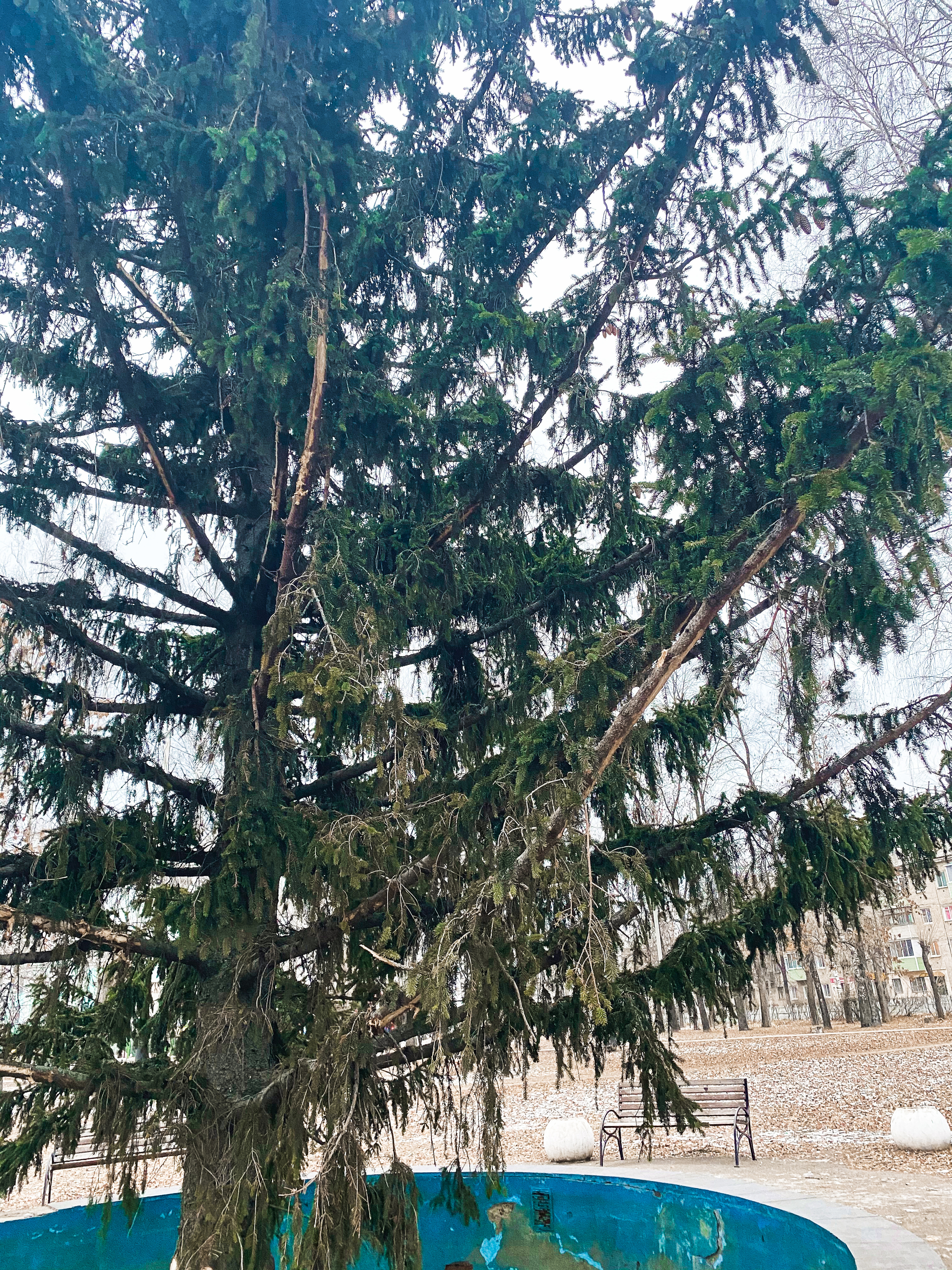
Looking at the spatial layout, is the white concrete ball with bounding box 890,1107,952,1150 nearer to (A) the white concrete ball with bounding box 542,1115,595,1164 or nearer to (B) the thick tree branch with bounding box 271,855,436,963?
(A) the white concrete ball with bounding box 542,1115,595,1164

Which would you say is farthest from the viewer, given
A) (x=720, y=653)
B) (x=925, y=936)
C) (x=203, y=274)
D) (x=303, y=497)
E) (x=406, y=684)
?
(x=925, y=936)

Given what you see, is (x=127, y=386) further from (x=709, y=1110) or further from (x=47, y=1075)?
(x=709, y=1110)

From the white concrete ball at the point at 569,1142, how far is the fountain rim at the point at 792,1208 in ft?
0.48

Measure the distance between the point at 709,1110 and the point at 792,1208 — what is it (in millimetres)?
5331

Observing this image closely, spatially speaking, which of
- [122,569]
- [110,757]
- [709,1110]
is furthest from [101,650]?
[709,1110]

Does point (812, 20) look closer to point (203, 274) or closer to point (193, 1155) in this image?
point (203, 274)

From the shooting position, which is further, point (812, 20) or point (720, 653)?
point (720, 653)

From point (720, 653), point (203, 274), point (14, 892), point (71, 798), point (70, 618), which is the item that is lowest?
point (14, 892)

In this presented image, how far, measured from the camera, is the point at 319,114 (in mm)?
6148

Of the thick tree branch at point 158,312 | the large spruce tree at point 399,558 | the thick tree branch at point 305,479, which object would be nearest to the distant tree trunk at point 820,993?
the large spruce tree at point 399,558

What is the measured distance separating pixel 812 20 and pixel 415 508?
13.7ft

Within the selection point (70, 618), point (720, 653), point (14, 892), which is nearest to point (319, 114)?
point (70, 618)

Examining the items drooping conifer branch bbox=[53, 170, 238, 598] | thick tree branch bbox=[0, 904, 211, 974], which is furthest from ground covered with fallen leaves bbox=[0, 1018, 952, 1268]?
drooping conifer branch bbox=[53, 170, 238, 598]

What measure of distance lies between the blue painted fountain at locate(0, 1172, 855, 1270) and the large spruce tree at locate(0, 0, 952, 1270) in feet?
11.7
